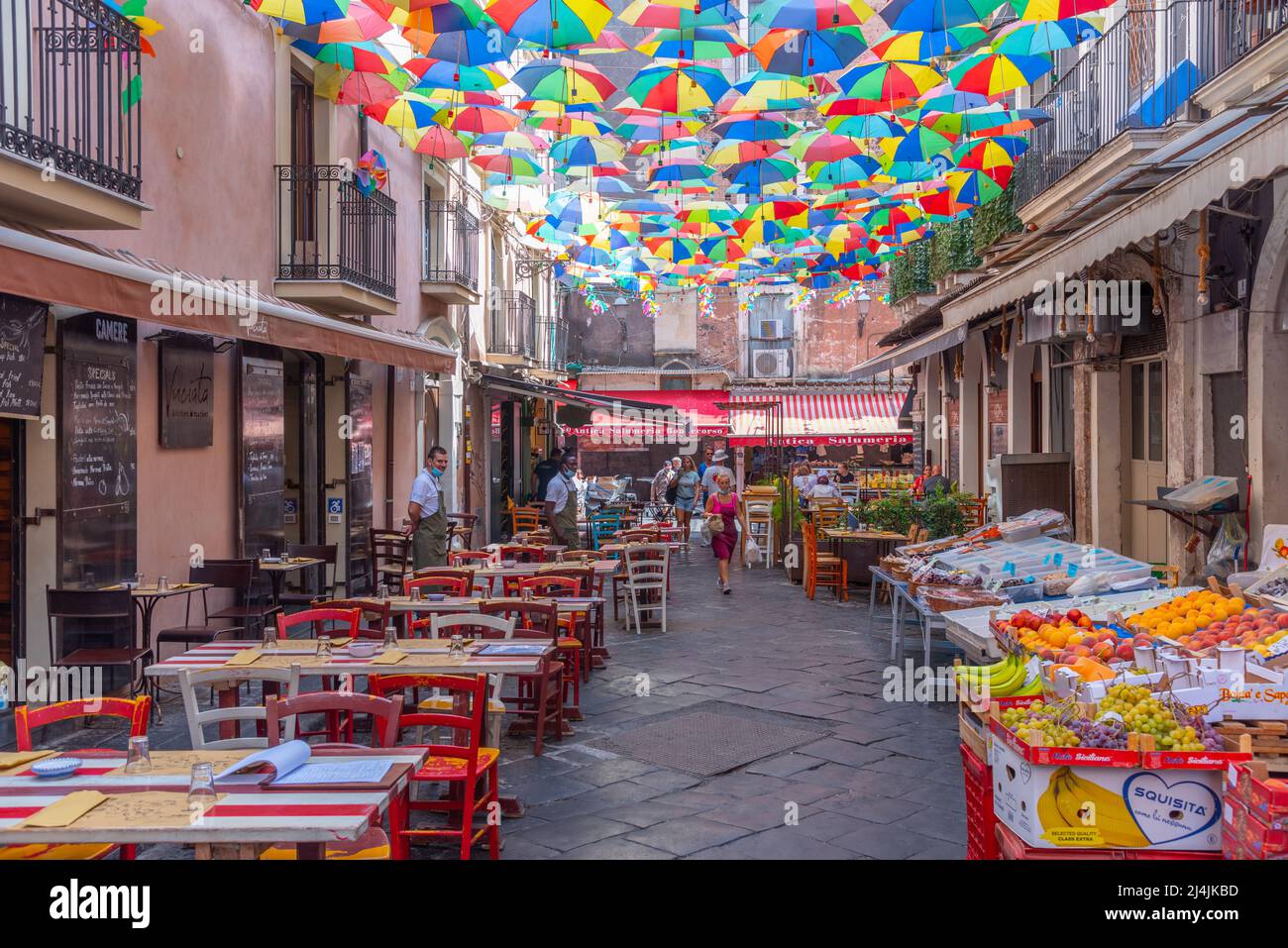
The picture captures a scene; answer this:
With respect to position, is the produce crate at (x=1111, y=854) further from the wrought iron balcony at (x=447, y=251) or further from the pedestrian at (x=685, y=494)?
the pedestrian at (x=685, y=494)

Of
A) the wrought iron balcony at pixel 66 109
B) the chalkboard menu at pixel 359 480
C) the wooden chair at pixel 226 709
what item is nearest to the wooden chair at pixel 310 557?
the chalkboard menu at pixel 359 480

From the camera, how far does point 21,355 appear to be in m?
7.28

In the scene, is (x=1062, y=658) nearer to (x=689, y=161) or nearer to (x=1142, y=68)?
(x=1142, y=68)

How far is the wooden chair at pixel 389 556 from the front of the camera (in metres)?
12.8

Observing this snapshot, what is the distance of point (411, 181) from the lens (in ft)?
55.1

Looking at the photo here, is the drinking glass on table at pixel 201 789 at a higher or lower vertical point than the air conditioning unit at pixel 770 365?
lower

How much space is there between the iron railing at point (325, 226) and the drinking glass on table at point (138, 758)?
28.7ft

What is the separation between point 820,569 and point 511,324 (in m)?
11.8

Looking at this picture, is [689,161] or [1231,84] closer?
[1231,84]

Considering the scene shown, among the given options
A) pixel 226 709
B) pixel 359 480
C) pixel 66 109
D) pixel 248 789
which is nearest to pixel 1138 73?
pixel 66 109

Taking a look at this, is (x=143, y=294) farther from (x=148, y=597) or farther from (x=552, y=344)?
(x=552, y=344)

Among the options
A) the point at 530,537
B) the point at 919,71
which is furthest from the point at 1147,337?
the point at 530,537

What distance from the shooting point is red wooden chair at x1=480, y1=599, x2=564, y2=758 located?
6910 mm
